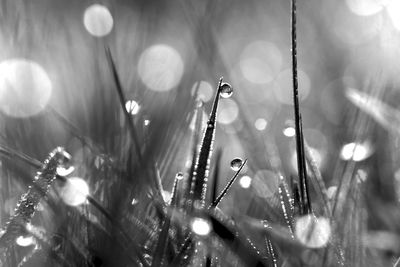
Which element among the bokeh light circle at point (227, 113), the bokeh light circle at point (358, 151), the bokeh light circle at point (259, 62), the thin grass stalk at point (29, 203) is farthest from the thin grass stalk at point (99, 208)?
the bokeh light circle at point (259, 62)

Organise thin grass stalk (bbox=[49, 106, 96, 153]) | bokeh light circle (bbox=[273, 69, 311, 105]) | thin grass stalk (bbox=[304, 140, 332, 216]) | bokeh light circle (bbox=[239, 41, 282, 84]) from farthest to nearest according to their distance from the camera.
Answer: bokeh light circle (bbox=[239, 41, 282, 84])
bokeh light circle (bbox=[273, 69, 311, 105])
thin grass stalk (bbox=[49, 106, 96, 153])
thin grass stalk (bbox=[304, 140, 332, 216])

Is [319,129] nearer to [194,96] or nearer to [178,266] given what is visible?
[194,96]

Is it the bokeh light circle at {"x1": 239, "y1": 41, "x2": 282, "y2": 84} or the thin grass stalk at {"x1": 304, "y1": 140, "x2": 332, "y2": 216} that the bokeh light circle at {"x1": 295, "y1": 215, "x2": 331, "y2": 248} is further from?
the bokeh light circle at {"x1": 239, "y1": 41, "x2": 282, "y2": 84}

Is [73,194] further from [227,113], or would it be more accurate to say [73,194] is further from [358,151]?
[227,113]

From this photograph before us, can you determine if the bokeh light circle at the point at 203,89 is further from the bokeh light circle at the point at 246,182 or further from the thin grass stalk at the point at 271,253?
the thin grass stalk at the point at 271,253

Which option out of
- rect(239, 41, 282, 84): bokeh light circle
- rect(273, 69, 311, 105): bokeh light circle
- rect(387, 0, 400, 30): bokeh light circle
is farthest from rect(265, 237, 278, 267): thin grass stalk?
rect(239, 41, 282, 84): bokeh light circle

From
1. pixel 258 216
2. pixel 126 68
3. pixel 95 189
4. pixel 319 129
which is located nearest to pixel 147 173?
pixel 95 189
